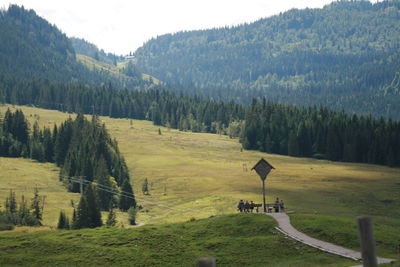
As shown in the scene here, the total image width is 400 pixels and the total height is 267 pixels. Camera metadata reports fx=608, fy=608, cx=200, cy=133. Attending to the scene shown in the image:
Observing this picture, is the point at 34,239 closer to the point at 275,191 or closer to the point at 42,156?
the point at 275,191

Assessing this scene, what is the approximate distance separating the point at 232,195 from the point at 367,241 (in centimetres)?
10434

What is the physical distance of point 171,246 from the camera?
5116 centimetres

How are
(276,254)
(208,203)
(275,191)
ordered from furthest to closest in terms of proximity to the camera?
1. (275,191)
2. (208,203)
3. (276,254)

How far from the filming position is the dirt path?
43.1 meters

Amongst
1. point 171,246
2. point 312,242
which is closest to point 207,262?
point 312,242

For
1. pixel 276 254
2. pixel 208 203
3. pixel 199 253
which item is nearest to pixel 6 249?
pixel 199 253

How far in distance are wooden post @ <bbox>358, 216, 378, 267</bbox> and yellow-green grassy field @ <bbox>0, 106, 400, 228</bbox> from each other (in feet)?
213

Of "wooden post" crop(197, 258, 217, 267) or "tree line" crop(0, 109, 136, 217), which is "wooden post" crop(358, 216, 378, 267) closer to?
"wooden post" crop(197, 258, 217, 267)

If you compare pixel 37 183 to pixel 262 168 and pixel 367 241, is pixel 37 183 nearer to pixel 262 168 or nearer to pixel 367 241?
pixel 262 168

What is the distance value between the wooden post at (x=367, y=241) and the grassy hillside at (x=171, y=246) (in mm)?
27368

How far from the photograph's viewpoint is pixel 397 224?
71.8 meters

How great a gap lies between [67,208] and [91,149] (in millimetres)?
37018

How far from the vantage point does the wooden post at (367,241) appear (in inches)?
550

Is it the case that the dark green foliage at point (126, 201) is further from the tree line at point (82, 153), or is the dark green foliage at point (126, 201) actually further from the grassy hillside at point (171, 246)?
the grassy hillside at point (171, 246)
